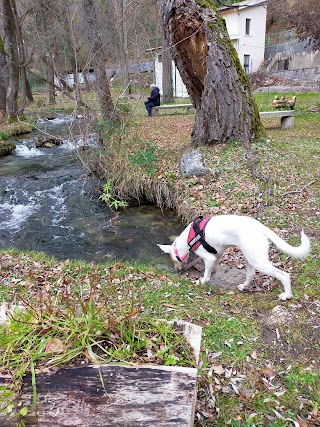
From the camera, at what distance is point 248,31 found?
115ft

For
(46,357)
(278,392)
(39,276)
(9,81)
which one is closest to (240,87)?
(39,276)

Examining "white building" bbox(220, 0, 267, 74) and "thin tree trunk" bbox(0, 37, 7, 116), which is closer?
"thin tree trunk" bbox(0, 37, 7, 116)

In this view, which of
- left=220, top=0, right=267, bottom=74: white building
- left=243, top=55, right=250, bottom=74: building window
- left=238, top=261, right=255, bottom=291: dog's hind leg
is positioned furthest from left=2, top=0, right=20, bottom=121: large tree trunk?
left=243, top=55, right=250, bottom=74: building window

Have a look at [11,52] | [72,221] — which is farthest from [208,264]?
[11,52]

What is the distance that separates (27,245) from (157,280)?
12.1ft

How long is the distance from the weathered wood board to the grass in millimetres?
193

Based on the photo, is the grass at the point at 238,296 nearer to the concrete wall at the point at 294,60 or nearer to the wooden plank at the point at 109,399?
the wooden plank at the point at 109,399

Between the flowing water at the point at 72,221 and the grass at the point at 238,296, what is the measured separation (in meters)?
0.93

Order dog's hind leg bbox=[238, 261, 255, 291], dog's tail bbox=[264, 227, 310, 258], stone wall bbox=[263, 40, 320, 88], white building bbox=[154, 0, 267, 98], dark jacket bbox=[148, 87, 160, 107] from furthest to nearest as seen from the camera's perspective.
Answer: white building bbox=[154, 0, 267, 98]
stone wall bbox=[263, 40, 320, 88]
dark jacket bbox=[148, 87, 160, 107]
dog's hind leg bbox=[238, 261, 255, 291]
dog's tail bbox=[264, 227, 310, 258]

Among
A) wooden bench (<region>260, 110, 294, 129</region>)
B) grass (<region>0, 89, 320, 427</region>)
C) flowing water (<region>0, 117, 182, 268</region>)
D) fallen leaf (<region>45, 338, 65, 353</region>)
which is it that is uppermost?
wooden bench (<region>260, 110, 294, 129</region>)

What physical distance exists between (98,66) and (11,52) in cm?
1211

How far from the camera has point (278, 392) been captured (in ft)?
10.2

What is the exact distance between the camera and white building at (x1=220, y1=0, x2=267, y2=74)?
110ft

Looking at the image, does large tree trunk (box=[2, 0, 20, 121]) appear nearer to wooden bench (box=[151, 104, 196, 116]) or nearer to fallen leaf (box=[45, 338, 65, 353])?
wooden bench (box=[151, 104, 196, 116])
